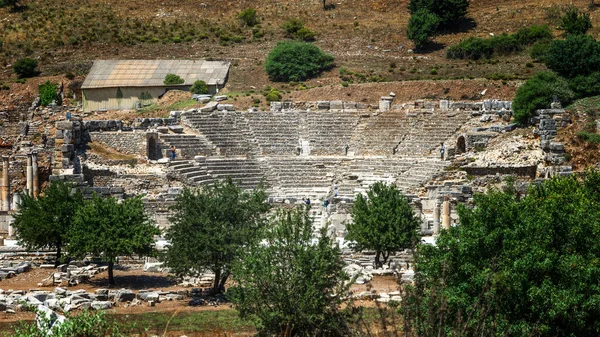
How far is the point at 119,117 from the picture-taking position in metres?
68.8

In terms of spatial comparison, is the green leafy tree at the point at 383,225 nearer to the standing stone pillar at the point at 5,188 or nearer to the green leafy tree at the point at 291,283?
the green leafy tree at the point at 291,283

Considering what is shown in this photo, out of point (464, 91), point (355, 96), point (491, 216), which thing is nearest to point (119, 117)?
point (355, 96)

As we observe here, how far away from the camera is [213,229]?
3781 centimetres

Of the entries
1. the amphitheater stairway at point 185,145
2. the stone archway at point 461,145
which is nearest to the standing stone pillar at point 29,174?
the amphitheater stairway at point 185,145

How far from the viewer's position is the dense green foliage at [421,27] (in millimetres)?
80750

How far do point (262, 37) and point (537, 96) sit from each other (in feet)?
98.3

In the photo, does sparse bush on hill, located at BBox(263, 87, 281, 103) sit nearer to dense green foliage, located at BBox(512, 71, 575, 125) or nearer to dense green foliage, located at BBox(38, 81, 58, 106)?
dense green foliage, located at BBox(38, 81, 58, 106)

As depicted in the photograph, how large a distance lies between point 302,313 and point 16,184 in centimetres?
3521

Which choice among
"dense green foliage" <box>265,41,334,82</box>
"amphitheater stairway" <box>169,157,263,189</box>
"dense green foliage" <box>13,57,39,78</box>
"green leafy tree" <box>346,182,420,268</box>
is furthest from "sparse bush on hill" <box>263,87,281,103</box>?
"green leafy tree" <box>346,182,420,268</box>

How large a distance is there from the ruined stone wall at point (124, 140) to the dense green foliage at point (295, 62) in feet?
52.7

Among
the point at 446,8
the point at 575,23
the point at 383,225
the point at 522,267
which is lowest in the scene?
the point at 383,225

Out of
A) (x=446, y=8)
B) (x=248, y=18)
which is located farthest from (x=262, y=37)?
(x=446, y=8)

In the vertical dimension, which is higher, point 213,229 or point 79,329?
point 213,229

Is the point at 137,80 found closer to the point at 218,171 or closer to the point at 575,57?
the point at 218,171
